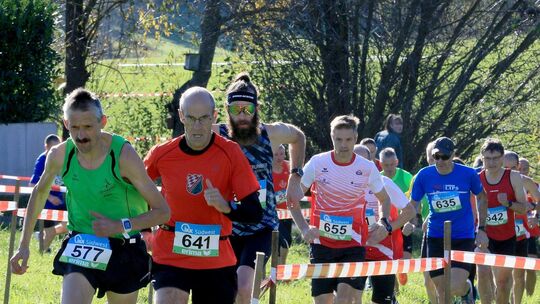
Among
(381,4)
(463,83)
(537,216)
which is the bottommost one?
(537,216)

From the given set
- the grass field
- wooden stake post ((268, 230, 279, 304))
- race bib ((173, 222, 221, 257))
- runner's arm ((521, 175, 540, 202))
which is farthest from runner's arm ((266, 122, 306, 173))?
runner's arm ((521, 175, 540, 202))

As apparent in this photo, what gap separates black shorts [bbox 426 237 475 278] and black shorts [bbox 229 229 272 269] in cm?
308

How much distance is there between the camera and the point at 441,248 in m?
10.4

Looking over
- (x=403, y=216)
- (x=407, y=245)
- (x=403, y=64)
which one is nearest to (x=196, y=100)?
(x=403, y=216)

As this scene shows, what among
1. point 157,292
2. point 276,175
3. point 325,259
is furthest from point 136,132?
point 157,292

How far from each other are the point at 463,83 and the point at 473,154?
56.1 inches

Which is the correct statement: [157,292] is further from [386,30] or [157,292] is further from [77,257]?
[386,30]

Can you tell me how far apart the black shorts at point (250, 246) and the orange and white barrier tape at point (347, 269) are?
272 millimetres

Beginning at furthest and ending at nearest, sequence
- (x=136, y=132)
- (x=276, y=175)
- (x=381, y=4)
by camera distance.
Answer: (x=136, y=132)
(x=381, y=4)
(x=276, y=175)

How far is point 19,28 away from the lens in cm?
1970

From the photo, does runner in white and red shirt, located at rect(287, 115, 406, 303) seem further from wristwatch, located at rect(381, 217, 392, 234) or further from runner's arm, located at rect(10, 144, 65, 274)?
runner's arm, located at rect(10, 144, 65, 274)

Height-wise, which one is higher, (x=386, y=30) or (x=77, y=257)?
(x=386, y=30)

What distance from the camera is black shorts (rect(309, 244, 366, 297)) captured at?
334 inches

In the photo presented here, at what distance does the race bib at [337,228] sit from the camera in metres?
8.54
